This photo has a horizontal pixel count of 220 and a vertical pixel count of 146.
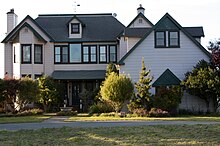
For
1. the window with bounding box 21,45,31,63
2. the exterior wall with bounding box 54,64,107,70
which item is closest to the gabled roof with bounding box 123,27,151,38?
the exterior wall with bounding box 54,64,107,70

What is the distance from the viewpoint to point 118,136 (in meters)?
16.3

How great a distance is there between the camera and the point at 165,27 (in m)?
34.9

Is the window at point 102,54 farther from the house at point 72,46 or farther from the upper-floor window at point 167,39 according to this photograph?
the upper-floor window at point 167,39

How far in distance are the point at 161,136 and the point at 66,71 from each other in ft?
87.3

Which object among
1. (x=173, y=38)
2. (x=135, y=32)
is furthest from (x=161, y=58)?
(x=135, y=32)

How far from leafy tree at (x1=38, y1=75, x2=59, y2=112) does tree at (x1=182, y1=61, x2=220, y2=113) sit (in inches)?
457

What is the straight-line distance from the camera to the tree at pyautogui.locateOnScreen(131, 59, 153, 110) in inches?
1262

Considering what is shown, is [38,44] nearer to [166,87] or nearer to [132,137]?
[166,87]

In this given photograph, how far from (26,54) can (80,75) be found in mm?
5337

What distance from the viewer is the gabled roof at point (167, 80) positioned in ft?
112

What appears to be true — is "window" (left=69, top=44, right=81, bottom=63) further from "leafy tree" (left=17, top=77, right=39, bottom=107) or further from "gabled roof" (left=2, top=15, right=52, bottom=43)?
"leafy tree" (left=17, top=77, right=39, bottom=107)

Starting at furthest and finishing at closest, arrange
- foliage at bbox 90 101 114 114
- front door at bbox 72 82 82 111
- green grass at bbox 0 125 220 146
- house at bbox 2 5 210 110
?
1. front door at bbox 72 82 82 111
2. house at bbox 2 5 210 110
3. foliage at bbox 90 101 114 114
4. green grass at bbox 0 125 220 146

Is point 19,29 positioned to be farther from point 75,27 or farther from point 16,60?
point 75,27

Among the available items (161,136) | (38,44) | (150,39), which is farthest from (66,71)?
(161,136)
